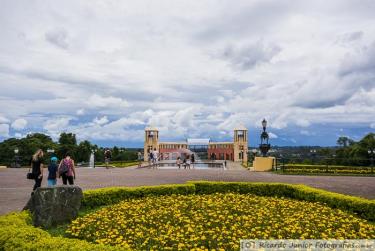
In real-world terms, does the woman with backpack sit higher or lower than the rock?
higher

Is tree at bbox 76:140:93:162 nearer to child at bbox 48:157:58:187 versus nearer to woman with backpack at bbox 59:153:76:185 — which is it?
woman with backpack at bbox 59:153:76:185

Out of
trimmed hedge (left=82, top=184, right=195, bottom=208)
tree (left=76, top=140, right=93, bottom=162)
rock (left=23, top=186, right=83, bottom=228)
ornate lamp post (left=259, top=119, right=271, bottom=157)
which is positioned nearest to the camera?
rock (left=23, top=186, right=83, bottom=228)

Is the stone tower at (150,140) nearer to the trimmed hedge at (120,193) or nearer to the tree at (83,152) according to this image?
the tree at (83,152)

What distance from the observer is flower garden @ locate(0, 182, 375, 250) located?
6555 mm

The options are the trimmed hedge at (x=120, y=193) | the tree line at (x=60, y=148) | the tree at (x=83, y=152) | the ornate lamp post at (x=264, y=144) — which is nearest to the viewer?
the trimmed hedge at (x=120, y=193)

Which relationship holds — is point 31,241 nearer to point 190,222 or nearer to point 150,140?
point 190,222

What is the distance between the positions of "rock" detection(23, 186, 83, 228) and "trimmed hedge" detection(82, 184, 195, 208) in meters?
1.84

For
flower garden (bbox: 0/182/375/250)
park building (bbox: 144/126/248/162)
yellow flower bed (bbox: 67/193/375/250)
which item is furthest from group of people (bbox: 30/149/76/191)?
park building (bbox: 144/126/248/162)

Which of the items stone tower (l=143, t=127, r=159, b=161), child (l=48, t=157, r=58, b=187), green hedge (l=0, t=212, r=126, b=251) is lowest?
green hedge (l=0, t=212, r=126, b=251)

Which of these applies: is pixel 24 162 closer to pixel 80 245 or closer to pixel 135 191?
pixel 135 191

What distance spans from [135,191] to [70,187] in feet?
11.7

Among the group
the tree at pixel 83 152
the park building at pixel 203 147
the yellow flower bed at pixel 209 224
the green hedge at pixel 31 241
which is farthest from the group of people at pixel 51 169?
the tree at pixel 83 152

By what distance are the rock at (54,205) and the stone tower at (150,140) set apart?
33134 mm

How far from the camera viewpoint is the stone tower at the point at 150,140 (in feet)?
139
